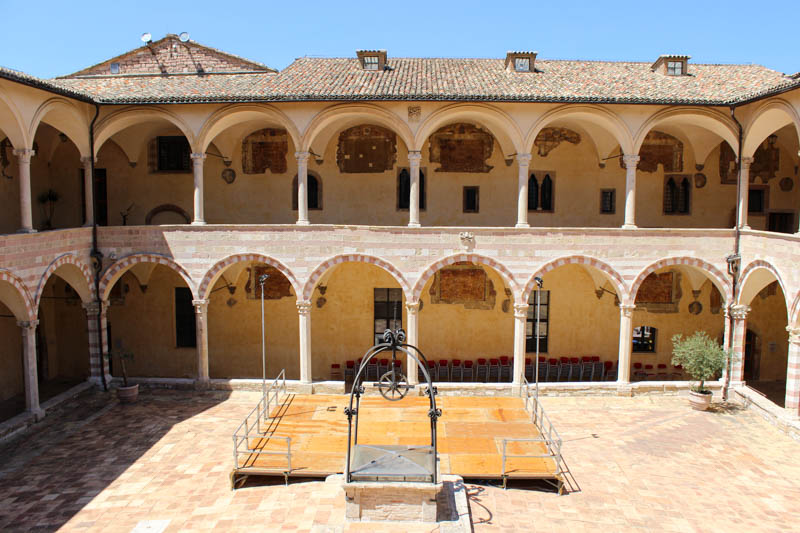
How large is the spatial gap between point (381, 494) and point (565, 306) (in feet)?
41.5

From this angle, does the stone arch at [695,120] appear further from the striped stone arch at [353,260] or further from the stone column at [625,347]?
the striped stone arch at [353,260]

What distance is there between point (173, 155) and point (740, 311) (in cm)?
1782

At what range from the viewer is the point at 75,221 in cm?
2002

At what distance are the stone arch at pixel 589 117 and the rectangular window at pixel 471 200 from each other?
11.2ft

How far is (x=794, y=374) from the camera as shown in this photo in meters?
14.6

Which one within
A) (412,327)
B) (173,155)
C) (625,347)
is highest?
(173,155)

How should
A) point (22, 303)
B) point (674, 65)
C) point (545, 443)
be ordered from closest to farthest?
point (545, 443)
point (22, 303)
point (674, 65)

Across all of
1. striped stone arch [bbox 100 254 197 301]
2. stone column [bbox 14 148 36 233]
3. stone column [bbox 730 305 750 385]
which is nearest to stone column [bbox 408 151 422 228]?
striped stone arch [bbox 100 254 197 301]

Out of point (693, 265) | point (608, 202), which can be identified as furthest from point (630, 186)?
point (608, 202)

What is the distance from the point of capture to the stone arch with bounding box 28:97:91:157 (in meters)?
14.8

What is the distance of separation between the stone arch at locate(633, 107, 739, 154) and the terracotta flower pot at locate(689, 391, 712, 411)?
6731 millimetres

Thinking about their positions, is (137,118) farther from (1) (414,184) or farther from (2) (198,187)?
(1) (414,184)

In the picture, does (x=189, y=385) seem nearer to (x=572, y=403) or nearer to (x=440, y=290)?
(x=440, y=290)

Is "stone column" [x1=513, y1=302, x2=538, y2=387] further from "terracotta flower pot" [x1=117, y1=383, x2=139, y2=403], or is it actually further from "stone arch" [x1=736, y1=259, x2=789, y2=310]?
"terracotta flower pot" [x1=117, y1=383, x2=139, y2=403]
